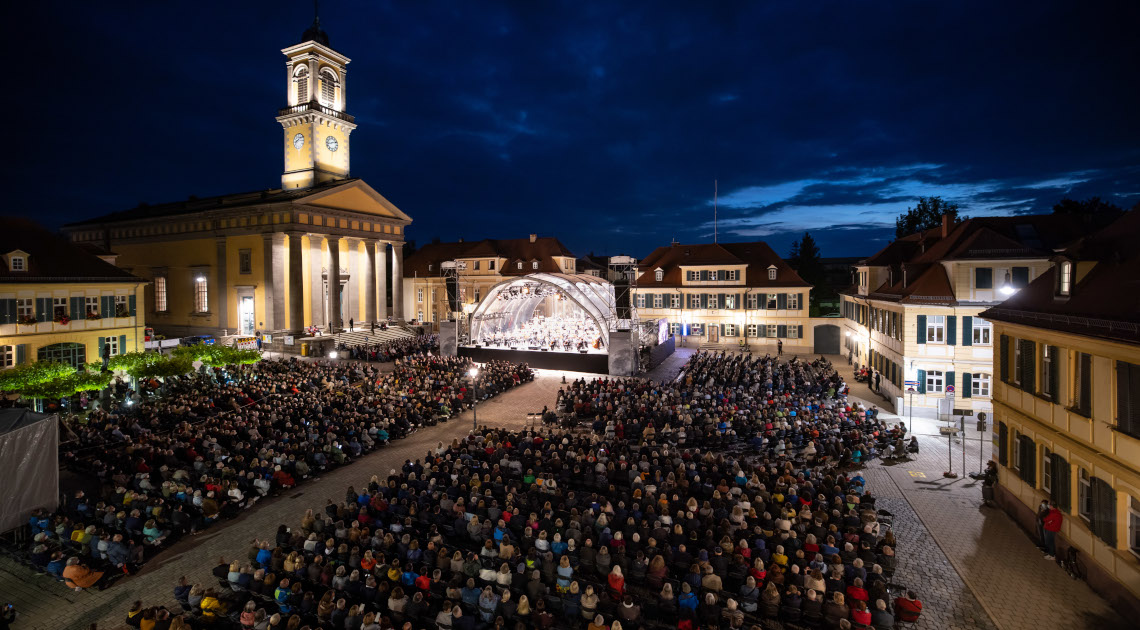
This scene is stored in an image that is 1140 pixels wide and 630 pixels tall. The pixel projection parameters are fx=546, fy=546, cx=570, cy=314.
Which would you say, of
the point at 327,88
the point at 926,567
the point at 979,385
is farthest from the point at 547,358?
the point at 327,88

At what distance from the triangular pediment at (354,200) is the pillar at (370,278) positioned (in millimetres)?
3066

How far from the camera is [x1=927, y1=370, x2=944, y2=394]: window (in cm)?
2383

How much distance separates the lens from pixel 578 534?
11.3 metres

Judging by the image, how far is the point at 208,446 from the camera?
16.9 m

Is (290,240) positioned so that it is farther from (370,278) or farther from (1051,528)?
(1051,528)

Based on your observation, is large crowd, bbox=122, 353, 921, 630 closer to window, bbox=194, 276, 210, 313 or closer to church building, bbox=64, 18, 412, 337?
church building, bbox=64, 18, 412, 337

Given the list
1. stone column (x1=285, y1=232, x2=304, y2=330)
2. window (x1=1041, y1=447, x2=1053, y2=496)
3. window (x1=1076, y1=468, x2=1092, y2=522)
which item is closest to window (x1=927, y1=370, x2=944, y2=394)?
window (x1=1041, y1=447, x2=1053, y2=496)

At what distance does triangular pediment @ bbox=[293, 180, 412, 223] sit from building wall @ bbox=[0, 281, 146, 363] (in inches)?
563

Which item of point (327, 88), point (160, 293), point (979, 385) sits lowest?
point (979, 385)

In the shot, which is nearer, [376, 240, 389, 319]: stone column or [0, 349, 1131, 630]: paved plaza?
[0, 349, 1131, 630]: paved plaza

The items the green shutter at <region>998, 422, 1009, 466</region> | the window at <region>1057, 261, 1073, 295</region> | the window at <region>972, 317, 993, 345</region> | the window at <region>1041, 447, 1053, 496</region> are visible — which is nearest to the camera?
the window at <region>1057, 261, 1073, 295</region>

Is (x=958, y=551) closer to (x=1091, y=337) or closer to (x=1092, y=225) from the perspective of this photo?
(x=1091, y=337)

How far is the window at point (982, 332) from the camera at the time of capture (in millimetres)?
22797

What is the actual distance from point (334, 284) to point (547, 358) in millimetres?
19726
